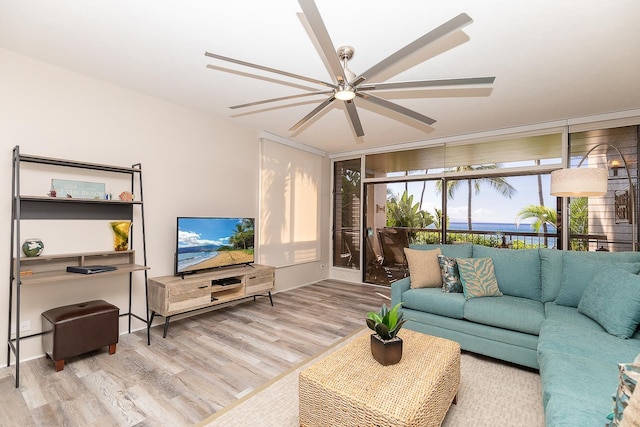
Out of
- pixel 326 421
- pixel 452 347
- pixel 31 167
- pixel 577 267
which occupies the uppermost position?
pixel 31 167

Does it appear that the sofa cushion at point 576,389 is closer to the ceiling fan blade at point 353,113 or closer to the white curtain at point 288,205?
the ceiling fan blade at point 353,113

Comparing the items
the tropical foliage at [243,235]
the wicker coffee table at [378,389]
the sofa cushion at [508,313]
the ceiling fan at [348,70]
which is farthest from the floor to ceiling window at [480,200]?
the wicker coffee table at [378,389]

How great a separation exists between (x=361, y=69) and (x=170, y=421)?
9.86 ft

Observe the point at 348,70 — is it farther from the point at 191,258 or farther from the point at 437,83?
the point at 191,258

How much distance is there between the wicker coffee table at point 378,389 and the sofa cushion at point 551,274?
1538 mm

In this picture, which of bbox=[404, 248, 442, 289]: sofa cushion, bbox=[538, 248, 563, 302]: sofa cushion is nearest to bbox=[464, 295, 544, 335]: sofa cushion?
bbox=[538, 248, 563, 302]: sofa cushion

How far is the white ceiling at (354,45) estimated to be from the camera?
75.3 inches

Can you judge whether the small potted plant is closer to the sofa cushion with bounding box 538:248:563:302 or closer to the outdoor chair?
the sofa cushion with bounding box 538:248:563:302

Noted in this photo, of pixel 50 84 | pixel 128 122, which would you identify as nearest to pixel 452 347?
pixel 128 122

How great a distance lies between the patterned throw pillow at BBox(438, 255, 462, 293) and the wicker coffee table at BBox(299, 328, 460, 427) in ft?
3.90

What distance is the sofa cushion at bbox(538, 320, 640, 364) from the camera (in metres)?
1.74

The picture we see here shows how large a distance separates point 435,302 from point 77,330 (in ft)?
10.4

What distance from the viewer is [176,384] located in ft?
7.28

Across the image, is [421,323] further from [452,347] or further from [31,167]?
[31,167]
